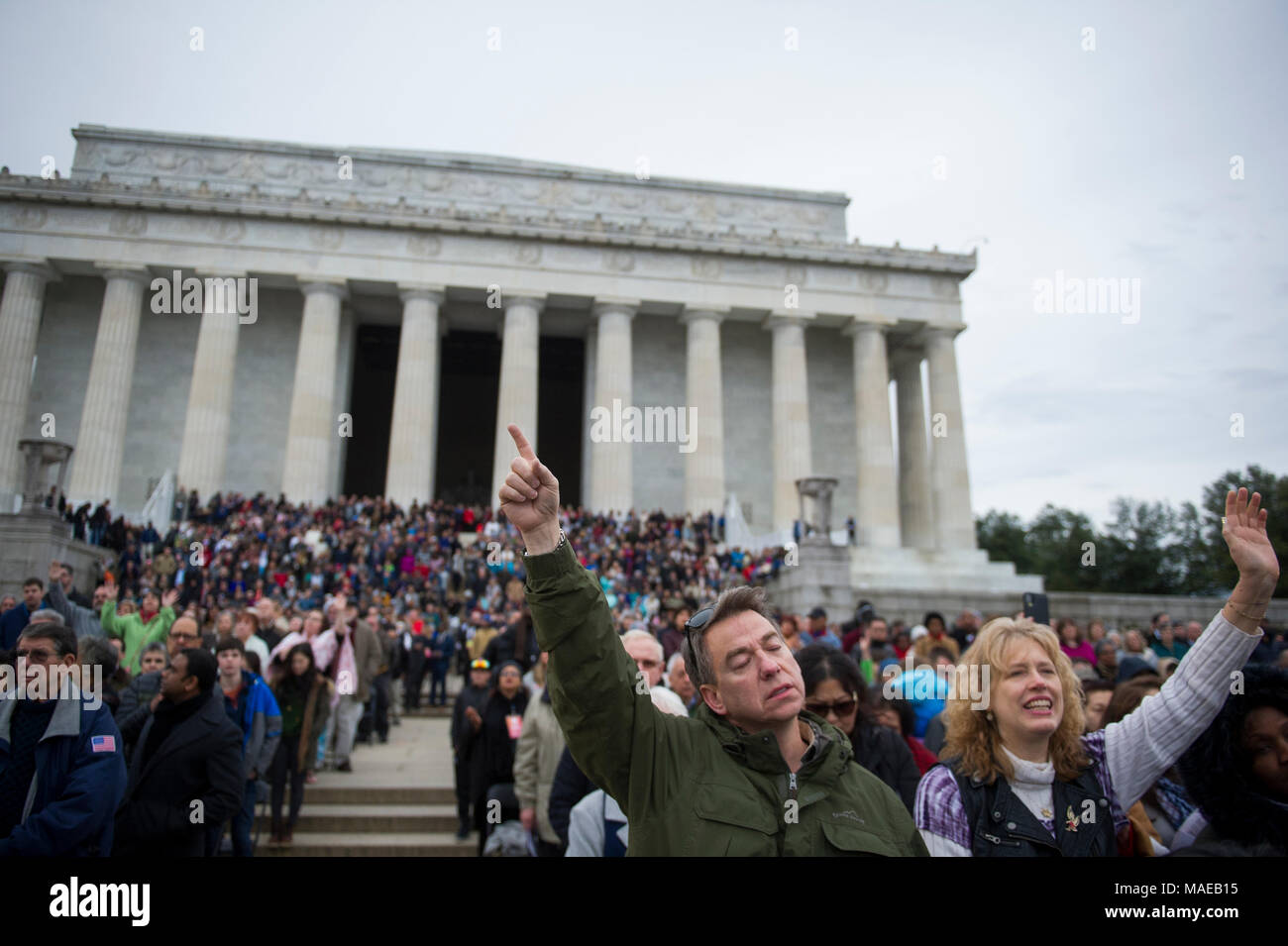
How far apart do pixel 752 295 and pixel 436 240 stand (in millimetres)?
14883

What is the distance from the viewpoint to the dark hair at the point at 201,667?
19.2 ft

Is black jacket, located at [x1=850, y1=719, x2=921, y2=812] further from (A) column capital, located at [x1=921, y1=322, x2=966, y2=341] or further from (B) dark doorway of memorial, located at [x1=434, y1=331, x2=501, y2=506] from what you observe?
(B) dark doorway of memorial, located at [x1=434, y1=331, x2=501, y2=506]

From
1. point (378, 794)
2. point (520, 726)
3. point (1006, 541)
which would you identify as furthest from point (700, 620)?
point (1006, 541)

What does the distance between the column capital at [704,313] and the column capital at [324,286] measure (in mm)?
15665

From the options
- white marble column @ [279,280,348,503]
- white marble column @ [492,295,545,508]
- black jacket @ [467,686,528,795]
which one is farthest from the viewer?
white marble column @ [492,295,545,508]

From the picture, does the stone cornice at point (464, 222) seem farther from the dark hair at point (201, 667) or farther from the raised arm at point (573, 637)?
the raised arm at point (573, 637)

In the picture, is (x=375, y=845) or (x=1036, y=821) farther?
(x=375, y=845)

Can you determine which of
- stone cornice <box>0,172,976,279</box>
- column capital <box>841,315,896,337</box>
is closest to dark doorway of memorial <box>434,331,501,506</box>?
stone cornice <box>0,172,976,279</box>

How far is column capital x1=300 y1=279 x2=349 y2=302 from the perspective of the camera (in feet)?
122

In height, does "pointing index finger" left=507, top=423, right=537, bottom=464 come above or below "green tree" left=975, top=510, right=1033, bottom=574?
below

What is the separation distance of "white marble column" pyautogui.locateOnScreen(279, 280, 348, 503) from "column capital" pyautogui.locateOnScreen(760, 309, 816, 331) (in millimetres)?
19878

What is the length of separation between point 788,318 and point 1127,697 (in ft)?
119

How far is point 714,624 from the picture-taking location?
9.78 ft

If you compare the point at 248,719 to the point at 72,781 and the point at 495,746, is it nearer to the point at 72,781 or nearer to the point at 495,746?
the point at 495,746
